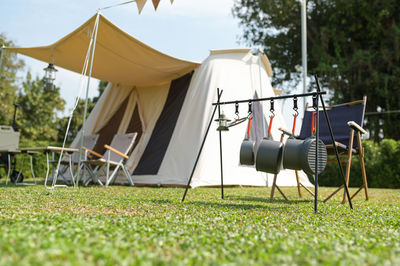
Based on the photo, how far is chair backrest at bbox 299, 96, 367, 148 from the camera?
3.47 m

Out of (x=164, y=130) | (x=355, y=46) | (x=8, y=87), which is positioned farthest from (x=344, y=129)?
(x=8, y=87)

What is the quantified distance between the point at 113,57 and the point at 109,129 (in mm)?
2042

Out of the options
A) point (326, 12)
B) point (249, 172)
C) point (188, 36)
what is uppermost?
point (326, 12)

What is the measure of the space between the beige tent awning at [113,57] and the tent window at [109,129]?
29.1 inches

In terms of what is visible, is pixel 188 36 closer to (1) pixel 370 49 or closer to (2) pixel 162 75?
(2) pixel 162 75

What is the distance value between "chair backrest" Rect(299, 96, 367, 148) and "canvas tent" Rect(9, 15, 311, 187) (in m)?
1.81

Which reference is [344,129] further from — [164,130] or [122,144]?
[122,144]

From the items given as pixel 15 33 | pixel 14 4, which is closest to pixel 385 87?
pixel 14 4

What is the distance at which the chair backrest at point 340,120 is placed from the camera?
3.47 m

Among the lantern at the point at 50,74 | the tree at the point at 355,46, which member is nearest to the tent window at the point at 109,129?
the lantern at the point at 50,74

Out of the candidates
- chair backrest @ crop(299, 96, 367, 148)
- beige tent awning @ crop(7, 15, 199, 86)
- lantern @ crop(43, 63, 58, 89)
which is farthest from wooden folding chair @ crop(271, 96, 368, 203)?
lantern @ crop(43, 63, 58, 89)

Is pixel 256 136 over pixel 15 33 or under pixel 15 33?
under

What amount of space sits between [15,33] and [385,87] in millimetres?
14557

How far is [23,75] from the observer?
17797mm
